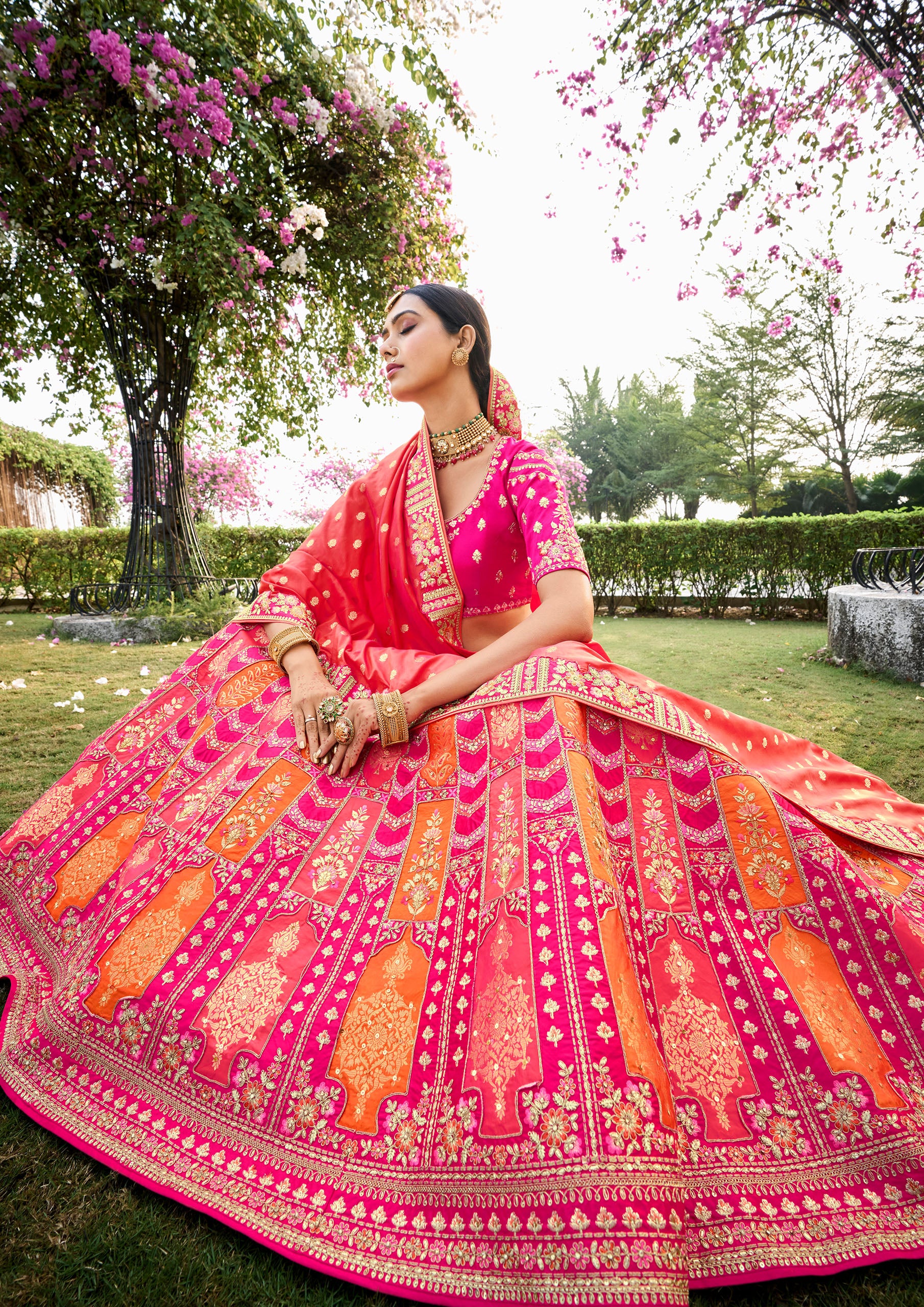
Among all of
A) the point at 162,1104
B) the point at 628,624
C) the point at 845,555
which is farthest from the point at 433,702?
the point at 845,555

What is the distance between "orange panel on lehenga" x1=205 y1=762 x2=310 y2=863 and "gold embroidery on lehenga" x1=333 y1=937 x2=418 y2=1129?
1.51 feet

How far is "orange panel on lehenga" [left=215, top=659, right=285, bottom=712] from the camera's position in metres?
1.83

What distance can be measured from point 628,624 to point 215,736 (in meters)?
9.31

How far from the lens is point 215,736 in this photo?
1.77m

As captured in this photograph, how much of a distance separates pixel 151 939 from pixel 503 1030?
79 cm

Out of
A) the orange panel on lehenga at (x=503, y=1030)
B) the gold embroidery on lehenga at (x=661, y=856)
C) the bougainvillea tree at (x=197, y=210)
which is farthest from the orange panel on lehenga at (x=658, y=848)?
the bougainvillea tree at (x=197, y=210)

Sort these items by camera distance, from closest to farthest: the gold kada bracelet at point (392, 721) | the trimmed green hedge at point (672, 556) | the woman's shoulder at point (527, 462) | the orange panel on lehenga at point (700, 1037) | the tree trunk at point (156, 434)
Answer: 1. the orange panel on lehenga at point (700, 1037)
2. the gold kada bracelet at point (392, 721)
3. the woman's shoulder at point (527, 462)
4. the tree trunk at point (156, 434)
5. the trimmed green hedge at point (672, 556)

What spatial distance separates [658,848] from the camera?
1.34 meters

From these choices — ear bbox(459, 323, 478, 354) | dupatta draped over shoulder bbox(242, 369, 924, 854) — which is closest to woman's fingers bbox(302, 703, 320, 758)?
dupatta draped over shoulder bbox(242, 369, 924, 854)

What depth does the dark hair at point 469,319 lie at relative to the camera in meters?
2.00

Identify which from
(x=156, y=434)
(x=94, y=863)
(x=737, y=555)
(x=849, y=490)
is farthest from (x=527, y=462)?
(x=849, y=490)

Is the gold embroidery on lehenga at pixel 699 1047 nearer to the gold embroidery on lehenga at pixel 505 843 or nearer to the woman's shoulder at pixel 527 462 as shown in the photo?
the gold embroidery on lehenga at pixel 505 843

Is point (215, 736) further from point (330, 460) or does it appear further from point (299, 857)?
point (330, 460)

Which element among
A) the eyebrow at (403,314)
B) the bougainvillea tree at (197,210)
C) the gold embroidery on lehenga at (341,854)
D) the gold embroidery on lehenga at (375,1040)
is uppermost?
the bougainvillea tree at (197,210)
